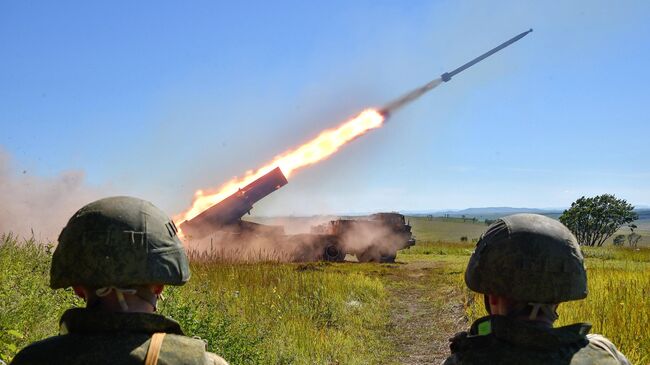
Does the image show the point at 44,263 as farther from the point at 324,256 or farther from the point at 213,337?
the point at 324,256

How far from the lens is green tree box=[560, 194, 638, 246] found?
52469 millimetres


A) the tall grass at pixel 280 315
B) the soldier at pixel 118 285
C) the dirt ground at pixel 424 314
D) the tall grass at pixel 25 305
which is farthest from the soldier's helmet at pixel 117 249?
the dirt ground at pixel 424 314

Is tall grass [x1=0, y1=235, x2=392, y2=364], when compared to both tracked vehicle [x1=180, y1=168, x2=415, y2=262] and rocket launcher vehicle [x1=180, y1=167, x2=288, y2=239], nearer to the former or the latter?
rocket launcher vehicle [x1=180, y1=167, x2=288, y2=239]

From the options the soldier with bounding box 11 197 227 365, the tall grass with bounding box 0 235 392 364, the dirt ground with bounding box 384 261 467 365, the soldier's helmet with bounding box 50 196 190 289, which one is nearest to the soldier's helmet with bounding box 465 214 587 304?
the soldier with bounding box 11 197 227 365

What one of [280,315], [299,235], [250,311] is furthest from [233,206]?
[250,311]

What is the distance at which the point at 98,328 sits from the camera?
95.7 inches

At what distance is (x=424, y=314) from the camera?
12328 mm

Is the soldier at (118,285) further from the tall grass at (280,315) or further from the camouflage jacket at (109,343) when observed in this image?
the tall grass at (280,315)

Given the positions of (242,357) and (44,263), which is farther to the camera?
(44,263)

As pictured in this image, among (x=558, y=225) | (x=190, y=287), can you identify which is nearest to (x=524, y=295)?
(x=558, y=225)

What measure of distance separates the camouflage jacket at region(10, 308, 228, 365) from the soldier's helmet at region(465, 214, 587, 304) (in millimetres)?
1471

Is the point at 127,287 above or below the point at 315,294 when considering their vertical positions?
above

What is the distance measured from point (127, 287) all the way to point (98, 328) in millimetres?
270

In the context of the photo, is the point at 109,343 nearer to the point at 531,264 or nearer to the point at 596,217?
the point at 531,264
